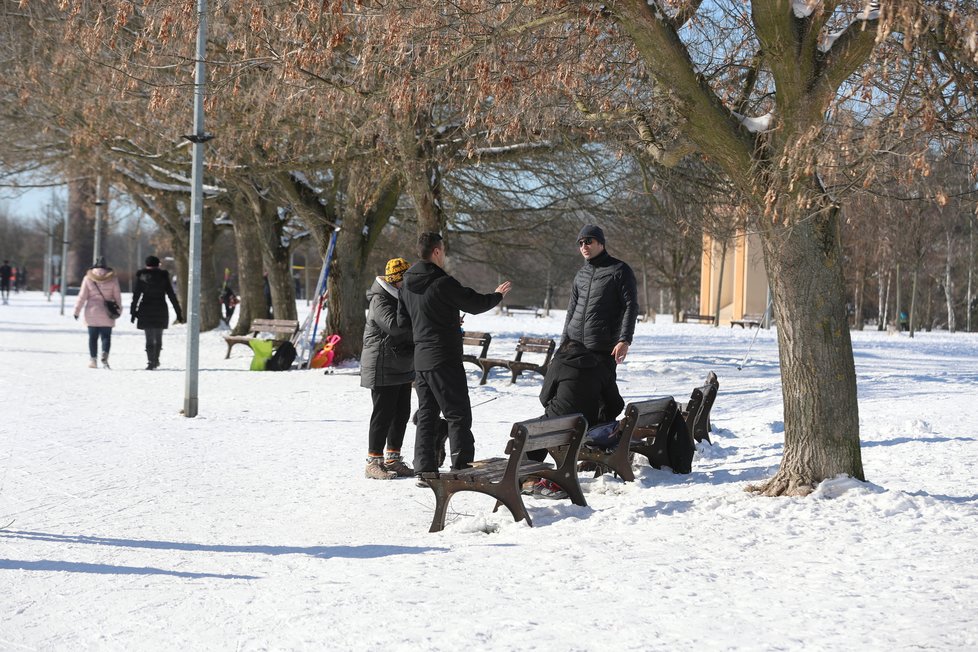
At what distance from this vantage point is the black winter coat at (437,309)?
7.47 m

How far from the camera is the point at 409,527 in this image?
6672mm

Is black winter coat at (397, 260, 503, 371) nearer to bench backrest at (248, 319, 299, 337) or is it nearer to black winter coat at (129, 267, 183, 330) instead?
black winter coat at (129, 267, 183, 330)

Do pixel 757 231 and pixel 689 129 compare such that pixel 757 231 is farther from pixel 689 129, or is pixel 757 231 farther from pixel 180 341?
pixel 180 341

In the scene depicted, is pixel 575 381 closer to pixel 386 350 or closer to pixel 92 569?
pixel 386 350

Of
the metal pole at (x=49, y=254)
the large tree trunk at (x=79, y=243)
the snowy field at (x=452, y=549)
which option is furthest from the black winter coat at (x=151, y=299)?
the metal pole at (x=49, y=254)

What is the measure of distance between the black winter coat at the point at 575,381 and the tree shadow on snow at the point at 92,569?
291 cm

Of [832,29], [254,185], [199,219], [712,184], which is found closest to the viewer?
[832,29]

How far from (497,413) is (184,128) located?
22.3 feet

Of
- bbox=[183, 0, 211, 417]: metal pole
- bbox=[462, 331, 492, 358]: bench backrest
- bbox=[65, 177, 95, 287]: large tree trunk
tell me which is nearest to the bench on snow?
bbox=[183, 0, 211, 417]: metal pole

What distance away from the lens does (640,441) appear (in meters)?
8.53

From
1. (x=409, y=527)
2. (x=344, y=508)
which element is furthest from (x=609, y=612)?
(x=344, y=508)

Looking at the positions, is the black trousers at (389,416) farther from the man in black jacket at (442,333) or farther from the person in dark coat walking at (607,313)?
the person in dark coat walking at (607,313)

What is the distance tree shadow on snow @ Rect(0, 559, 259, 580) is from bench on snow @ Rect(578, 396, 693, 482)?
3097mm

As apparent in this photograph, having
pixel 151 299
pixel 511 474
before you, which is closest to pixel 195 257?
pixel 151 299
